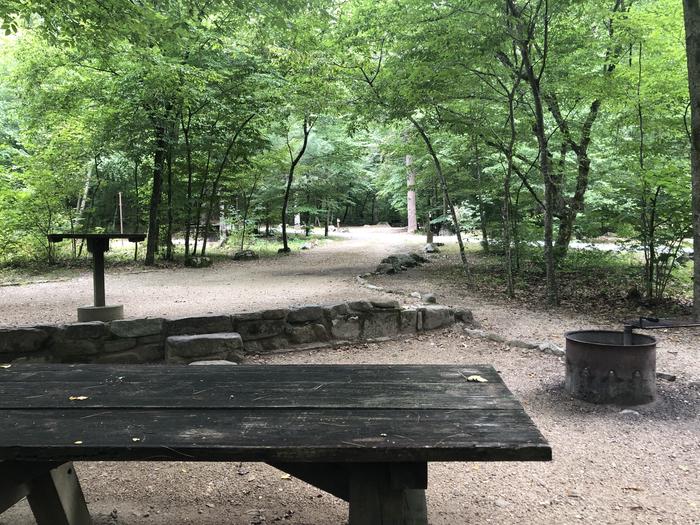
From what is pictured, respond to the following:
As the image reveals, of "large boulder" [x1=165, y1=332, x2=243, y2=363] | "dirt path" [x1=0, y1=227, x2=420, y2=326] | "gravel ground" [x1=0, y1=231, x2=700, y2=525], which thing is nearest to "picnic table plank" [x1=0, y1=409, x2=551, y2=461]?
"gravel ground" [x1=0, y1=231, x2=700, y2=525]

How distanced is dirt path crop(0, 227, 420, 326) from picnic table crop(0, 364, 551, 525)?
3.58m

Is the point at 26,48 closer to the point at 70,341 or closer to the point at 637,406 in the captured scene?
the point at 70,341

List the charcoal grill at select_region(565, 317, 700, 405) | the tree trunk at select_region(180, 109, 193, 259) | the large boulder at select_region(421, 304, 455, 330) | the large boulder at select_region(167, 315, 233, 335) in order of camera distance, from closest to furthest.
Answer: the charcoal grill at select_region(565, 317, 700, 405) → the large boulder at select_region(167, 315, 233, 335) → the large boulder at select_region(421, 304, 455, 330) → the tree trunk at select_region(180, 109, 193, 259)

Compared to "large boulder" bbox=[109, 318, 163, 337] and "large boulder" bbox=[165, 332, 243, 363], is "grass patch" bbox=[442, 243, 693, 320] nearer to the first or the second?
"large boulder" bbox=[165, 332, 243, 363]

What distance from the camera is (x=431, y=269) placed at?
38.8 feet

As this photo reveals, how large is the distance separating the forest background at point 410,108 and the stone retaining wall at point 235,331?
3025 millimetres

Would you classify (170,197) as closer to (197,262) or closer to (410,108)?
(197,262)

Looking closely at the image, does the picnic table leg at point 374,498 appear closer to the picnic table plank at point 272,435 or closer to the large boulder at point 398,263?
the picnic table plank at point 272,435

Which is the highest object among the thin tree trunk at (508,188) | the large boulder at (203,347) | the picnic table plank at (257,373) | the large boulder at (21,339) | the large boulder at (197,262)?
the thin tree trunk at (508,188)

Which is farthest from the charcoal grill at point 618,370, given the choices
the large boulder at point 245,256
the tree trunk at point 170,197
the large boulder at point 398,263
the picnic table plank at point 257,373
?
the large boulder at point 245,256

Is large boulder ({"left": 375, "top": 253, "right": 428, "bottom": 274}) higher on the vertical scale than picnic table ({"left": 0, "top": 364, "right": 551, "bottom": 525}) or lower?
lower

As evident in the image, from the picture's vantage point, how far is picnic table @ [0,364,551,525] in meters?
1.40

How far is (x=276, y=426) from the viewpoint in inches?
60.7

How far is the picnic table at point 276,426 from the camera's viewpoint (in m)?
1.40
